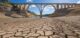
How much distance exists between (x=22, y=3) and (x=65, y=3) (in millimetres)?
9754

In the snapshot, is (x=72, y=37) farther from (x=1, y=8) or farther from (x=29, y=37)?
(x=1, y=8)

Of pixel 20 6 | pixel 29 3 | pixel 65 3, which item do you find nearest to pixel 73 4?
Result: pixel 65 3

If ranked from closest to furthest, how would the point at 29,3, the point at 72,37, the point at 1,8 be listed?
1. the point at 72,37
2. the point at 1,8
3. the point at 29,3

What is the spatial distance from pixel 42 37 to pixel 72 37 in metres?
0.58

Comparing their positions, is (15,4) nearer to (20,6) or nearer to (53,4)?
(20,6)

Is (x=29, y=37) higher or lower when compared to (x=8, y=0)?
lower

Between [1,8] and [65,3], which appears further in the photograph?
[65,3]

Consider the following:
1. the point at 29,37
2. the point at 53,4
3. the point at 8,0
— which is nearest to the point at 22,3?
the point at 8,0

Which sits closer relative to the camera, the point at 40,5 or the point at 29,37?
the point at 29,37

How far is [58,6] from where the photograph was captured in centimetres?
3027

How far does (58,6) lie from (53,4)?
5.79 ft

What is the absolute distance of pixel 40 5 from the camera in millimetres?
29469

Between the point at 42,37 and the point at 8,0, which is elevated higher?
the point at 8,0

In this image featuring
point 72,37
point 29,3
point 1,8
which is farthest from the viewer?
point 29,3
